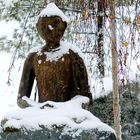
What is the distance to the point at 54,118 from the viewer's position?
108 inches

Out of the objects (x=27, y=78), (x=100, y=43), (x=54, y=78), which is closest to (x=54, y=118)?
(x=54, y=78)

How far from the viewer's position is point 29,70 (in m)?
3.26

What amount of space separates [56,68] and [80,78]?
16cm

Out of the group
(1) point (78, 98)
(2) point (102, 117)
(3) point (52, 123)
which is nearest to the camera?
(3) point (52, 123)

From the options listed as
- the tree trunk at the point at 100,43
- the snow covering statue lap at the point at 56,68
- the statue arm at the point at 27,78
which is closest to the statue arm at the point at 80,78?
the snow covering statue lap at the point at 56,68

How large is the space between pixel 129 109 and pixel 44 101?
10.0 ft

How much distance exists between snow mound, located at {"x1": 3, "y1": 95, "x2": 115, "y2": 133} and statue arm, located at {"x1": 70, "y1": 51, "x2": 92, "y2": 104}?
0.59ft

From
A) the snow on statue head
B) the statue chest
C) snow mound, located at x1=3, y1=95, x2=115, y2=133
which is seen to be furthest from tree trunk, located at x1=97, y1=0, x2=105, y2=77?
snow mound, located at x1=3, y1=95, x2=115, y2=133

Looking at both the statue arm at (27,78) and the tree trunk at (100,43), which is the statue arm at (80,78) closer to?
the statue arm at (27,78)

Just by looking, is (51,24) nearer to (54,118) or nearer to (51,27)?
(51,27)

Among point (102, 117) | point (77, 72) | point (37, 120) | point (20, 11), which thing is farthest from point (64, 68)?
point (20, 11)

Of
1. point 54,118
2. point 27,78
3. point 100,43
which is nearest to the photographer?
point 54,118

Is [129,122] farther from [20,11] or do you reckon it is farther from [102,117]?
[20,11]

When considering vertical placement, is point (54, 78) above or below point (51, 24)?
below
